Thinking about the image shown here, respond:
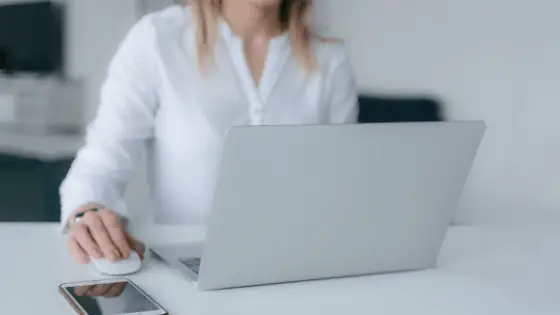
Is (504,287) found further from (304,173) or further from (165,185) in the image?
(165,185)

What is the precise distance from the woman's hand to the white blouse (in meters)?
0.26

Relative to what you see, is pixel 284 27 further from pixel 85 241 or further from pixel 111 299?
pixel 111 299

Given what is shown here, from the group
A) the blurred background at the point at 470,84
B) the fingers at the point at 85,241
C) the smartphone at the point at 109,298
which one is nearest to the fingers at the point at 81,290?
the smartphone at the point at 109,298

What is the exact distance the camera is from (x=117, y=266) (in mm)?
822

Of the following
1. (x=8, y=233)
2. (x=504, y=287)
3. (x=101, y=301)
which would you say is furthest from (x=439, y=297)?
(x=8, y=233)

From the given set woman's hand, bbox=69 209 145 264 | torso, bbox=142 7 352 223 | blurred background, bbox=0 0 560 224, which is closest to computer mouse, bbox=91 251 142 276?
woman's hand, bbox=69 209 145 264

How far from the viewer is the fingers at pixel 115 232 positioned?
85cm

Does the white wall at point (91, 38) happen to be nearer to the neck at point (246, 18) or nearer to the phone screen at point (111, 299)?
the neck at point (246, 18)

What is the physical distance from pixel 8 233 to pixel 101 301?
36cm

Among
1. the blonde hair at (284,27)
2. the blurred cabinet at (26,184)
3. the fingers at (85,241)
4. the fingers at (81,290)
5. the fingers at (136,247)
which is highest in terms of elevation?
the blonde hair at (284,27)

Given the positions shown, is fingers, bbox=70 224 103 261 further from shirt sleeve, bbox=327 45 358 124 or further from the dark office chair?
the dark office chair

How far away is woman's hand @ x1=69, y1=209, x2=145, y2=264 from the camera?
844 millimetres

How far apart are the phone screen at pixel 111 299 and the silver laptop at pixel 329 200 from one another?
0.07 metres

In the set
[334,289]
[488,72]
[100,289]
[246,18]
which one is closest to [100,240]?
[100,289]
